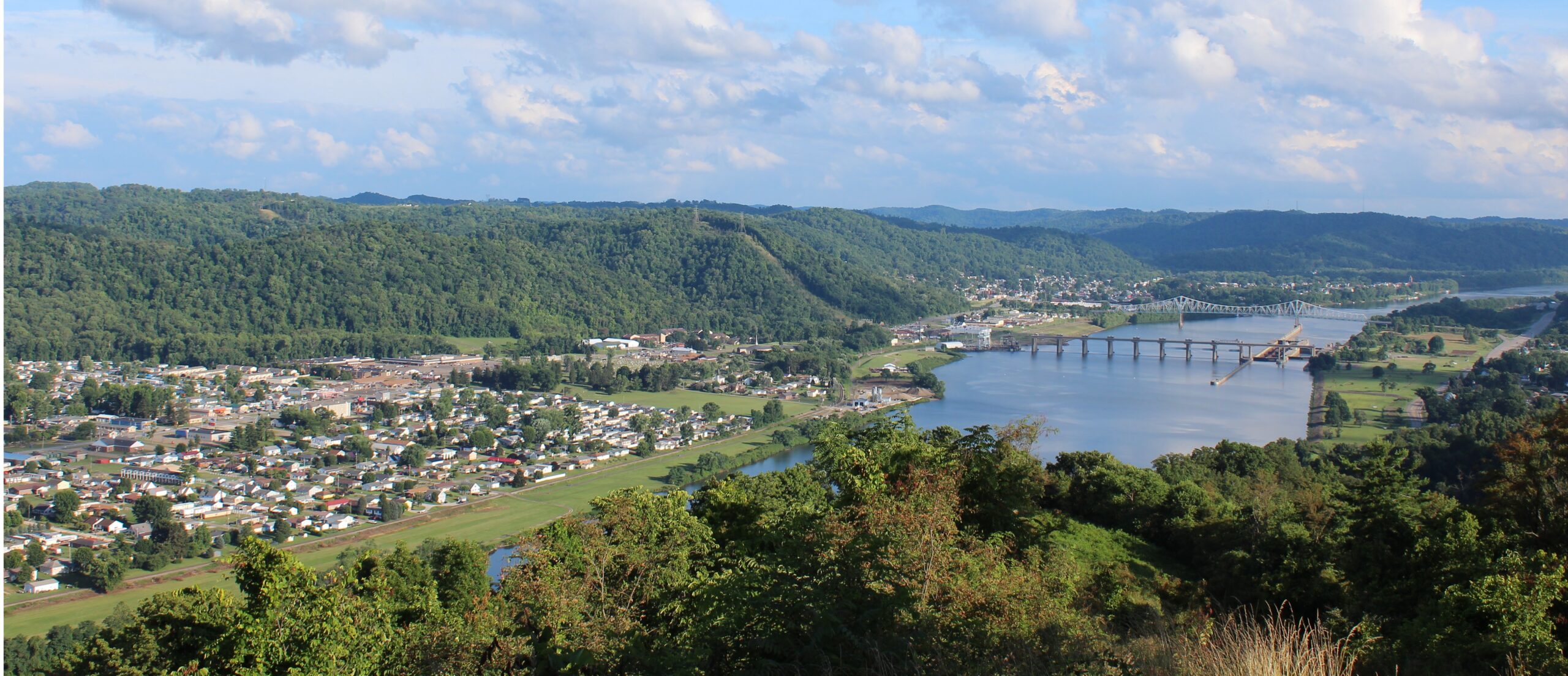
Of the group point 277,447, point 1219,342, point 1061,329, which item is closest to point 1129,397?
point 1219,342

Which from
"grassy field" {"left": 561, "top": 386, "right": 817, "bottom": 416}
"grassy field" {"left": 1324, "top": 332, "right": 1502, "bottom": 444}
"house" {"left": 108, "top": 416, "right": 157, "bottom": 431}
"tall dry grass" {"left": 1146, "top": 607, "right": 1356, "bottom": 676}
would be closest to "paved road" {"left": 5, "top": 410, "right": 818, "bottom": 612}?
"grassy field" {"left": 561, "top": 386, "right": 817, "bottom": 416}

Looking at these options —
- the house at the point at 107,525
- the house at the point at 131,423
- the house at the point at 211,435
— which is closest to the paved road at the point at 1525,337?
the house at the point at 211,435

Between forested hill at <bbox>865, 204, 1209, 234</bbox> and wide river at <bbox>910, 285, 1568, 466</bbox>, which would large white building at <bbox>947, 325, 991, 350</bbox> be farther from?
forested hill at <bbox>865, 204, 1209, 234</bbox>

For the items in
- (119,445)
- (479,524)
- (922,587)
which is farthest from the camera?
(119,445)

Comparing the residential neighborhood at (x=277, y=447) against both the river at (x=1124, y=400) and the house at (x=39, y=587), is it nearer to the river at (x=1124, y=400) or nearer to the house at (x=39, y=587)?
the house at (x=39, y=587)

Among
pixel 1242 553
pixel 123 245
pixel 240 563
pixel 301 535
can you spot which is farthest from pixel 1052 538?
pixel 123 245

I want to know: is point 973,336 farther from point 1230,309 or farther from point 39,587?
point 39,587

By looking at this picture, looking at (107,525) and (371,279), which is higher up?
(371,279)
